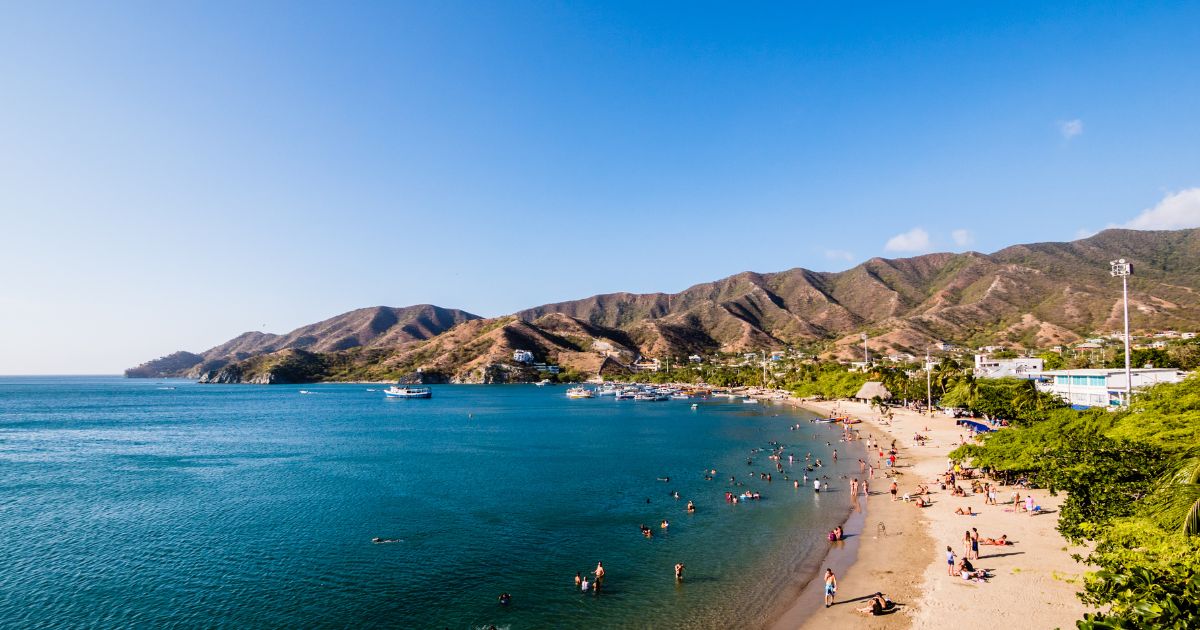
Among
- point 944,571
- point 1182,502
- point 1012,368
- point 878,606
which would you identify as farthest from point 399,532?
point 1012,368

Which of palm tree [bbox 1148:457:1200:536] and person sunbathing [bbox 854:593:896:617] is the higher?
palm tree [bbox 1148:457:1200:536]

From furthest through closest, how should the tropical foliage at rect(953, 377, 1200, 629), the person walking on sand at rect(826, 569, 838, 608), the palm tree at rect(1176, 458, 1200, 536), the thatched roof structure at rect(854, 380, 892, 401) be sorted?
1. the thatched roof structure at rect(854, 380, 892, 401)
2. the person walking on sand at rect(826, 569, 838, 608)
3. the palm tree at rect(1176, 458, 1200, 536)
4. the tropical foliage at rect(953, 377, 1200, 629)

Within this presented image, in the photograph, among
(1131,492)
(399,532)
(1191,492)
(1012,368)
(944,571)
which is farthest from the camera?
(1012,368)

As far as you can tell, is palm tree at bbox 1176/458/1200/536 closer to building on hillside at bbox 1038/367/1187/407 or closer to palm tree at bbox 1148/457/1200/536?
palm tree at bbox 1148/457/1200/536

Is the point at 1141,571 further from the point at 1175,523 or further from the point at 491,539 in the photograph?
the point at 491,539

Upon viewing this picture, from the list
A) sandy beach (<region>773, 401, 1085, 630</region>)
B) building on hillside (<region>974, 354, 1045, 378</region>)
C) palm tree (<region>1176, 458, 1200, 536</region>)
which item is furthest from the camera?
building on hillside (<region>974, 354, 1045, 378</region>)

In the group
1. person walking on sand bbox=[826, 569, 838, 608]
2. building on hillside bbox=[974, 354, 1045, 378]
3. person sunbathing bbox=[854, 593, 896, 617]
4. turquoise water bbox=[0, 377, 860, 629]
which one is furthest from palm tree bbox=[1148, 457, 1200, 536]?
building on hillside bbox=[974, 354, 1045, 378]

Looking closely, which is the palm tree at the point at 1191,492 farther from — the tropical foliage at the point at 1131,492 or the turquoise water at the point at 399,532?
the turquoise water at the point at 399,532

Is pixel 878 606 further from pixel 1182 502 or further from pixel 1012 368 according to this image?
pixel 1012 368
